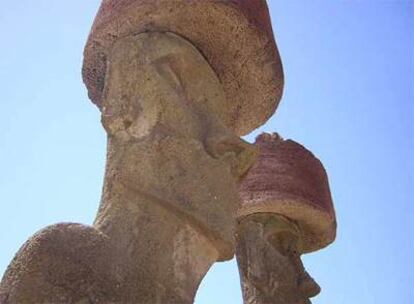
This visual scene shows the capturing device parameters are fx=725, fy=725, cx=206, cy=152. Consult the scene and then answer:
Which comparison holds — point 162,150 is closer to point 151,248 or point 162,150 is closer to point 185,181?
point 185,181

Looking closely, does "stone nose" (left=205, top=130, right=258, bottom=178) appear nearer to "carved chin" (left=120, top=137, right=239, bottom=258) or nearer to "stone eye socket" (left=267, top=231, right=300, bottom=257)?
"carved chin" (left=120, top=137, right=239, bottom=258)

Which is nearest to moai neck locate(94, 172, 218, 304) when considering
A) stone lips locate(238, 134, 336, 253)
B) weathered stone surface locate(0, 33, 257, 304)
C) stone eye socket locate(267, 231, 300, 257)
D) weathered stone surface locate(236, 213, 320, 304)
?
weathered stone surface locate(0, 33, 257, 304)

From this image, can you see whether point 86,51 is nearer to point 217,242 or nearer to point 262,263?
point 217,242

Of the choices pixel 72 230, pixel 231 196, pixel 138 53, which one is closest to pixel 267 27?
pixel 138 53

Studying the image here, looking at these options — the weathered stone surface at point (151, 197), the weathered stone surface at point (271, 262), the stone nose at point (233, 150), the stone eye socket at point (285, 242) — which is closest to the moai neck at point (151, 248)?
the weathered stone surface at point (151, 197)

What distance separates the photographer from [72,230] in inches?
137

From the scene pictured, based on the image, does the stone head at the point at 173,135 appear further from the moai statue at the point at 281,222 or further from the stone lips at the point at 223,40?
the moai statue at the point at 281,222

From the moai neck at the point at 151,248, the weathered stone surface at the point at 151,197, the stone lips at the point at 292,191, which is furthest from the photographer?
the stone lips at the point at 292,191

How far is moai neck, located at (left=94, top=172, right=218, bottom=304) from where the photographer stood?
11.4ft

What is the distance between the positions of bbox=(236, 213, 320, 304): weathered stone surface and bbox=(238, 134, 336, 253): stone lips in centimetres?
12

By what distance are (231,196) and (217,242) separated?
0.31 meters

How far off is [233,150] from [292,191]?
2379mm

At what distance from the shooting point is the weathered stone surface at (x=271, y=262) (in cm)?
616

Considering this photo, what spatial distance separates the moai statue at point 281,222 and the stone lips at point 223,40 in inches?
57.1
